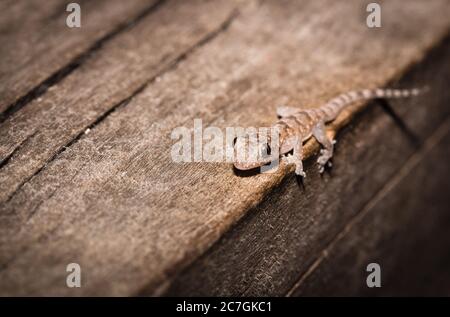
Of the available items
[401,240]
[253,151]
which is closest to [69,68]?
[253,151]

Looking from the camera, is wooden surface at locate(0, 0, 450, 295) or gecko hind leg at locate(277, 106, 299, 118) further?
gecko hind leg at locate(277, 106, 299, 118)

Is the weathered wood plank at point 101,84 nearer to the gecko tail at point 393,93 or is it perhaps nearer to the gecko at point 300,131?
the gecko at point 300,131

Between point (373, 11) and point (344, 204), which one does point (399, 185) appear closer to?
point (344, 204)

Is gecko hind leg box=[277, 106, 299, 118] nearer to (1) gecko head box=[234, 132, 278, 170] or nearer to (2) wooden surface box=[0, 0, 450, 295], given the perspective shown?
(2) wooden surface box=[0, 0, 450, 295]

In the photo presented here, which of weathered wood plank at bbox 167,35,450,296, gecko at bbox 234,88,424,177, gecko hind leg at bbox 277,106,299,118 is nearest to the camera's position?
weathered wood plank at bbox 167,35,450,296

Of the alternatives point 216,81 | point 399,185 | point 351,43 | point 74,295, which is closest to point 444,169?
point 399,185

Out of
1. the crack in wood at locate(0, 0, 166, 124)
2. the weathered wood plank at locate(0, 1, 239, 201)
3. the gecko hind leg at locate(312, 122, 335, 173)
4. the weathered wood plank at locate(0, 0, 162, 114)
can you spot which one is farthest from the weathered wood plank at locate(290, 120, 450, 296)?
the weathered wood plank at locate(0, 0, 162, 114)

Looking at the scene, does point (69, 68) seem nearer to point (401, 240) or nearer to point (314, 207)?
point (314, 207)
